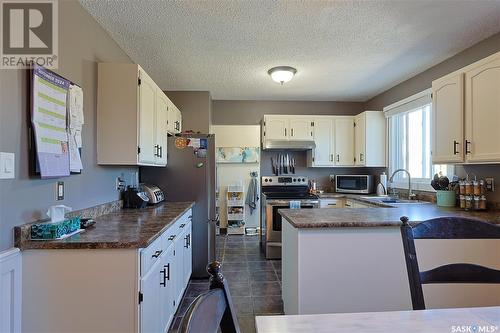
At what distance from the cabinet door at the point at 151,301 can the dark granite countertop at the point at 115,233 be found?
214 mm

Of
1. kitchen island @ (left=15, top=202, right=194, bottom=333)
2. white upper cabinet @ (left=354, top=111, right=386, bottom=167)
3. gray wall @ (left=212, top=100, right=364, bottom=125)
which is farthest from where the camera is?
gray wall @ (left=212, top=100, right=364, bottom=125)

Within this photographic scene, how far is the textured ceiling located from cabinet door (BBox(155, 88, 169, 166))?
1.42 ft

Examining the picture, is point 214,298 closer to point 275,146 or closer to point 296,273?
point 296,273

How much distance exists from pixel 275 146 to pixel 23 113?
3394 millimetres

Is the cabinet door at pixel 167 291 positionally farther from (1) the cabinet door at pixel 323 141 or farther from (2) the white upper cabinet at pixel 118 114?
(1) the cabinet door at pixel 323 141

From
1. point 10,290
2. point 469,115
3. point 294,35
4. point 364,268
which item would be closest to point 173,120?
point 294,35

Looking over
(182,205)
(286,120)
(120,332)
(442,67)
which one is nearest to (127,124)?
(182,205)

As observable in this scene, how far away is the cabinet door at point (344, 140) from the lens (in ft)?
15.5

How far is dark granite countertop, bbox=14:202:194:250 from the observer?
4.87 feet

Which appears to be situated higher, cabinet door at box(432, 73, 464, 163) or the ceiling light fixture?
the ceiling light fixture

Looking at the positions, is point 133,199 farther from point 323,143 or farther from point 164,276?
point 323,143

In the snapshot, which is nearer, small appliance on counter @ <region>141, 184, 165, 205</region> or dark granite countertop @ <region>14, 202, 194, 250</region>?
dark granite countertop @ <region>14, 202, 194, 250</region>

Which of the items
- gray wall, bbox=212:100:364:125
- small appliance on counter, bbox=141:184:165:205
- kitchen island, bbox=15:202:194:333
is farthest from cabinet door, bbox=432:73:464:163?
small appliance on counter, bbox=141:184:165:205

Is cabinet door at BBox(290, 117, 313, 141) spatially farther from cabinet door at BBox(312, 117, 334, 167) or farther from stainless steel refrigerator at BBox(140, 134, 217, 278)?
stainless steel refrigerator at BBox(140, 134, 217, 278)
